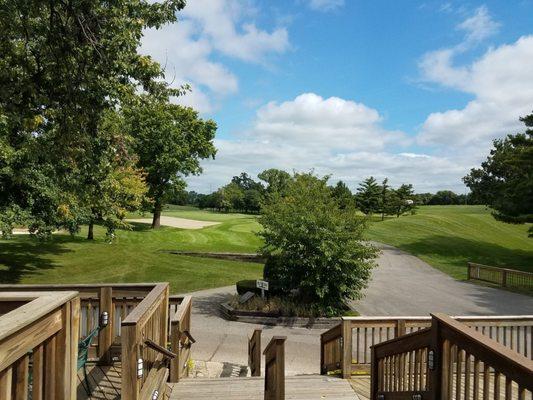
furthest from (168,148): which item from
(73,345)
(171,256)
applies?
(73,345)

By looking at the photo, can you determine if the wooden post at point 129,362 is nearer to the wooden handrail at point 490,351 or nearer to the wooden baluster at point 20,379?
the wooden baluster at point 20,379

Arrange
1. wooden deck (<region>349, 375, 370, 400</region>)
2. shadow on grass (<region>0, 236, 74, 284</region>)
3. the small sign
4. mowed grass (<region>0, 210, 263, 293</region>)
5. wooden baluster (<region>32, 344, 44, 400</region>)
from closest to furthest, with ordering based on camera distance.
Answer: wooden baluster (<region>32, 344, 44, 400</region>)
wooden deck (<region>349, 375, 370, 400</region>)
the small sign
shadow on grass (<region>0, 236, 74, 284</region>)
mowed grass (<region>0, 210, 263, 293</region>)

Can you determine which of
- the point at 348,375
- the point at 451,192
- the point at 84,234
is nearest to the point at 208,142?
the point at 84,234

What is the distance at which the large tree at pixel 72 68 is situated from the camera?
25.4 feet

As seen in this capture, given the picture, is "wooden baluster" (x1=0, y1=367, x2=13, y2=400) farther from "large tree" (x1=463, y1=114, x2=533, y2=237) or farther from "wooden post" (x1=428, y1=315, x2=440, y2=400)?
"large tree" (x1=463, y1=114, x2=533, y2=237)

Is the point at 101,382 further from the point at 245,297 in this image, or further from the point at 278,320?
the point at 245,297

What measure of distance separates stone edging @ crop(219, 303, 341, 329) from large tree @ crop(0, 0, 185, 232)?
645 cm

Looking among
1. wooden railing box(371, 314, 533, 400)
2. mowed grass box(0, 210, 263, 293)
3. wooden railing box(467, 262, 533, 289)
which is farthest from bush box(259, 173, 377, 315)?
wooden railing box(467, 262, 533, 289)

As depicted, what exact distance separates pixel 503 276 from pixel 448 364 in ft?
62.8

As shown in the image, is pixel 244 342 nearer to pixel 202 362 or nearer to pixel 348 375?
pixel 202 362

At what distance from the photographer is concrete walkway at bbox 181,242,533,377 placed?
33.5ft

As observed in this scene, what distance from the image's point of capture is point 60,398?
2.58 metres

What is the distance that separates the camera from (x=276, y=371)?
4.15 metres

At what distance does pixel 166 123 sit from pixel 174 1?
29276mm
